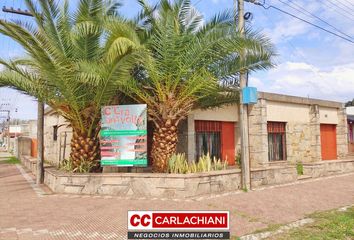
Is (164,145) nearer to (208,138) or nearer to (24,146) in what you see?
(208,138)

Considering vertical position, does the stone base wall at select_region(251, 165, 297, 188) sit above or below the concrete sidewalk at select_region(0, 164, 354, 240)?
above

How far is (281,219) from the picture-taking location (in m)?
7.22

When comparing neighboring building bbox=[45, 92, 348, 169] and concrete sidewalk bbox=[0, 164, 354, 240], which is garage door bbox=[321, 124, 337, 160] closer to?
neighboring building bbox=[45, 92, 348, 169]

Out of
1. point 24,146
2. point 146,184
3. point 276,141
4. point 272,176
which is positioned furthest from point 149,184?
point 24,146

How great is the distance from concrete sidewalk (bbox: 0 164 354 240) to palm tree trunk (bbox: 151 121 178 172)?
170cm

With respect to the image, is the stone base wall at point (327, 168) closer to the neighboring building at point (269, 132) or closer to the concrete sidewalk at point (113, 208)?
the neighboring building at point (269, 132)

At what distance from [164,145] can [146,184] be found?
4.73 ft

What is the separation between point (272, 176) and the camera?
12.0m

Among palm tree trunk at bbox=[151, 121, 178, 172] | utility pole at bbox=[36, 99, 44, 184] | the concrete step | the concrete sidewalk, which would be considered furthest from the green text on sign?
the concrete step

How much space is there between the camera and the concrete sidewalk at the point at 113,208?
6371mm

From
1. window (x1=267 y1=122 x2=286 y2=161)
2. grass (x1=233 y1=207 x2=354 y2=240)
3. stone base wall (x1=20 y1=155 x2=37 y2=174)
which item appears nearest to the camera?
grass (x1=233 y1=207 x2=354 y2=240)

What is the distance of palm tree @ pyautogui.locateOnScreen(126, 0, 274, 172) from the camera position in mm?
10133

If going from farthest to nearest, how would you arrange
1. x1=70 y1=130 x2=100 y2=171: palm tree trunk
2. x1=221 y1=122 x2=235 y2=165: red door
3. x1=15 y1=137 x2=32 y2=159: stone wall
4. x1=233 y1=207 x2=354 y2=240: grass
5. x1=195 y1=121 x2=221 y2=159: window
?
x1=15 y1=137 x2=32 y2=159: stone wall → x1=221 y1=122 x2=235 y2=165: red door → x1=195 y1=121 x2=221 y2=159: window → x1=70 y1=130 x2=100 y2=171: palm tree trunk → x1=233 y1=207 x2=354 y2=240: grass

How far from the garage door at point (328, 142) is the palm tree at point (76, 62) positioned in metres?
12.9
